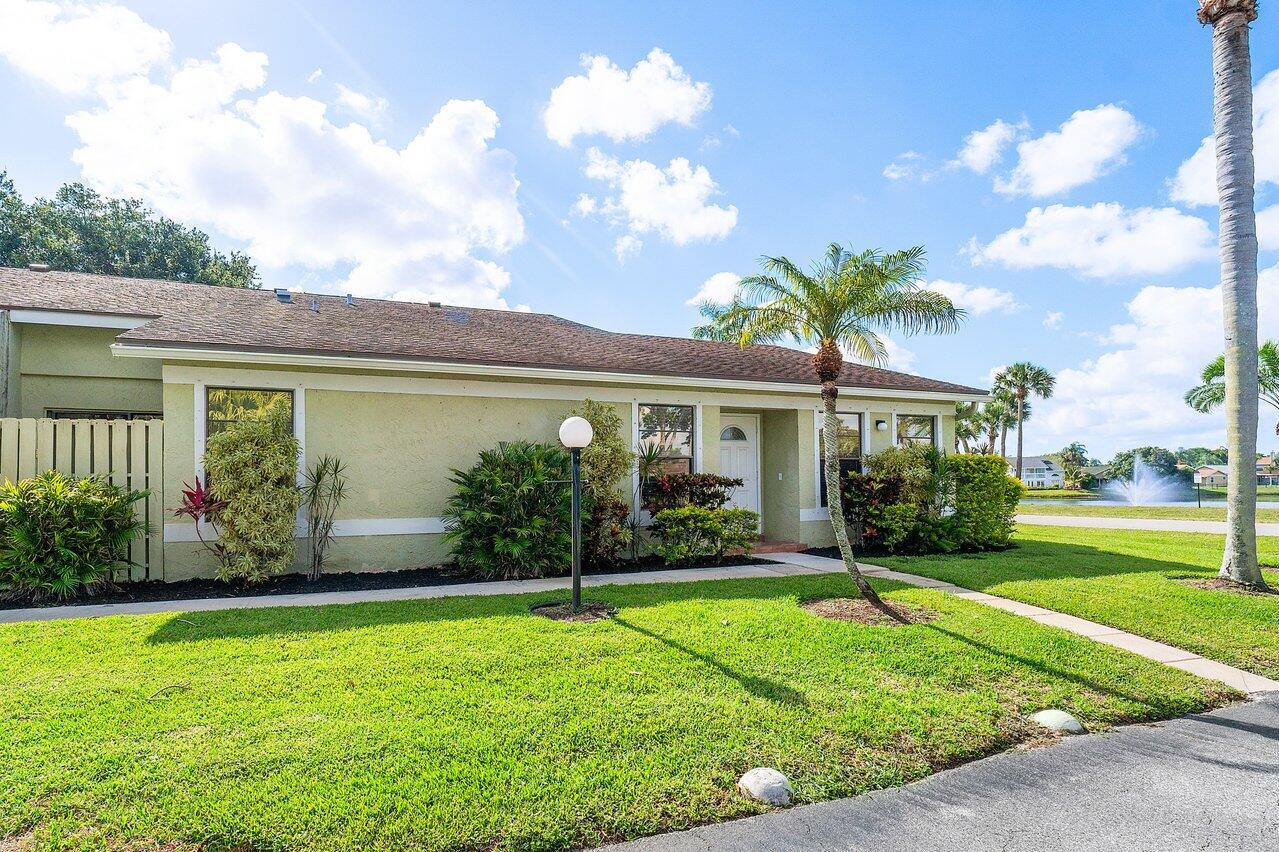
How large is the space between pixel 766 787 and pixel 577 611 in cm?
347

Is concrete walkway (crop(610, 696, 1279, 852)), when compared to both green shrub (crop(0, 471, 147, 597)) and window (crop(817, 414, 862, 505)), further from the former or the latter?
window (crop(817, 414, 862, 505))

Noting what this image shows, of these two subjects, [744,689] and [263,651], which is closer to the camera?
[744,689]

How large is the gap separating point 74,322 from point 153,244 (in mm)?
18768

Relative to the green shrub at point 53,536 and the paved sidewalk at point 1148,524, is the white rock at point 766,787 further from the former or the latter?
the paved sidewalk at point 1148,524

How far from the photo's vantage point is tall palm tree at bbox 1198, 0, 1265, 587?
793cm

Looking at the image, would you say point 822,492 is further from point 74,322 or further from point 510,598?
point 74,322

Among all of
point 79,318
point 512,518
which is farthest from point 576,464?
point 79,318

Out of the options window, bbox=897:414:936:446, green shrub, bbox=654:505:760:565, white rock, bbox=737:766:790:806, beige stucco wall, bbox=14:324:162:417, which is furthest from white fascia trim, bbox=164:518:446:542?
window, bbox=897:414:936:446

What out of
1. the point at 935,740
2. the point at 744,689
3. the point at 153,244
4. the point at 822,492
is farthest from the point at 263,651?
the point at 153,244

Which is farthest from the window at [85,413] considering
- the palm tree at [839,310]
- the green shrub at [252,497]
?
the palm tree at [839,310]

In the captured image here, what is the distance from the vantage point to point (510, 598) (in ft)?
23.5

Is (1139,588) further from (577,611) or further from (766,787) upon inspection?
(766,787)

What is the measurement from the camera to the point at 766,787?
3.18 metres

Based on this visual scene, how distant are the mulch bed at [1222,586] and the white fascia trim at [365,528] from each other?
10010mm
